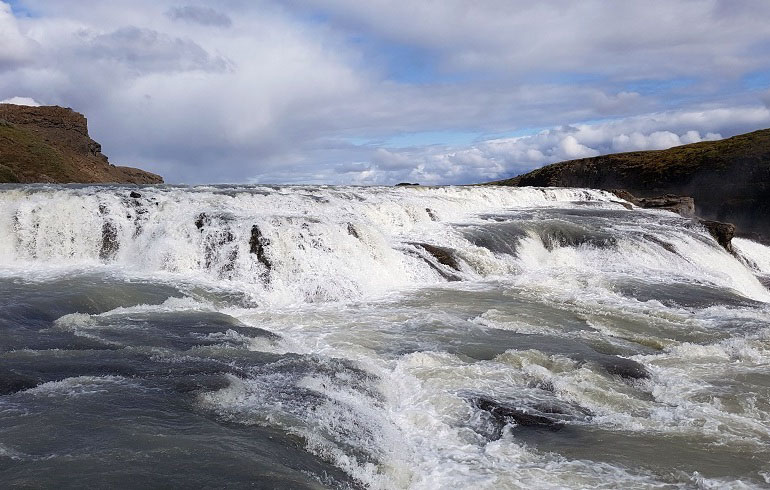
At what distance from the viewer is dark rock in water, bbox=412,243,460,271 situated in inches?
717

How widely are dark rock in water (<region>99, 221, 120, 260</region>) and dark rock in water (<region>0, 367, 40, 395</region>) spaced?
32.7 feet

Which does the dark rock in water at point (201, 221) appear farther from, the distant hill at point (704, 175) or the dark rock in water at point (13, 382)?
the distant hill at point (704, 175)

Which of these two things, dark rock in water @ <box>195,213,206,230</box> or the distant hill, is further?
the distant hill

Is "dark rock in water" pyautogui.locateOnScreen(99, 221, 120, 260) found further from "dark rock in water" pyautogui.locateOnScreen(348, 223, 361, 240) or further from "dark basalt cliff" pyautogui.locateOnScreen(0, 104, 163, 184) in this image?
"dark basalt cliff" pyautogui.locateOnScreen(0, 104, 163, 184)

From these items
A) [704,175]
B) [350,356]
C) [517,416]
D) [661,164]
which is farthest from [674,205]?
[517,416]

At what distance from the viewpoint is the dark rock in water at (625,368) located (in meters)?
9.11

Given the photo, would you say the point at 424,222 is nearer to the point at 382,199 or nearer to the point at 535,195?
the point at 382,199

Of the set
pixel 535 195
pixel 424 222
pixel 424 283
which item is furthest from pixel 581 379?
pixel 535 195

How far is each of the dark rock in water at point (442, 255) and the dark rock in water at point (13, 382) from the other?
12454mm

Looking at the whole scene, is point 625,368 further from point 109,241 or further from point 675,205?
point 675,205

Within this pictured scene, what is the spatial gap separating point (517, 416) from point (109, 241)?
1409 cm

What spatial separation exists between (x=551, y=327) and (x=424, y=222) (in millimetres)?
14753

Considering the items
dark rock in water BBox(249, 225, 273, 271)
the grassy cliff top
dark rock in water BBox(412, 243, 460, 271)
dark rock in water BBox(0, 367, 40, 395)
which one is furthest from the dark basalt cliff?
the grassy cliff top

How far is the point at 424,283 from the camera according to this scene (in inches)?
673
